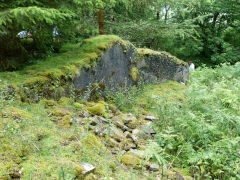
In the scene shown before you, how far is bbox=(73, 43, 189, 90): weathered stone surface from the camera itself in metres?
5.95

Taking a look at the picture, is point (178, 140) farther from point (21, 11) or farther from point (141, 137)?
point (21, 11)

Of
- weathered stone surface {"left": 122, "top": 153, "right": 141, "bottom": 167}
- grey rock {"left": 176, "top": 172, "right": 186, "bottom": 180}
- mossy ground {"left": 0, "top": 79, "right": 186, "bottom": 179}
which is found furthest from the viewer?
weathered stone surface {"left": 122, "top": 153, "right": 141, "bottom": 167}

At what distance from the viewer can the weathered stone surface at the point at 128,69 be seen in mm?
5948

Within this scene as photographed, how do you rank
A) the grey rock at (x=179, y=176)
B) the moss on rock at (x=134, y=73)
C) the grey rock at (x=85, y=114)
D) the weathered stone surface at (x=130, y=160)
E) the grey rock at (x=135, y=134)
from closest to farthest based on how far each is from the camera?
1. the grey rock at (x=179, y=176)
2. the weathered stone surface at (x=130, y=160)
3. the grey rock at (x=135, y=134)
4. the grey rock at (x=85, y=114)
5. the moss on rock at (x=134, y=73)

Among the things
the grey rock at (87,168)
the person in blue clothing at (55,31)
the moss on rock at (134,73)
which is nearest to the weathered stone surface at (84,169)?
the grey rock at (87,168)

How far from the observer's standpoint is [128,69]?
7.64m

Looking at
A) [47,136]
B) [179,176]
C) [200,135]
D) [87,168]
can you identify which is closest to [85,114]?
[47,136]

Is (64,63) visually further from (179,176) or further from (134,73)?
(179,176)

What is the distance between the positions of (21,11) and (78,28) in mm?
3079

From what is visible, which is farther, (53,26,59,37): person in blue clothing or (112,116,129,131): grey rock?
(53,26,59,37): person in blue clothing

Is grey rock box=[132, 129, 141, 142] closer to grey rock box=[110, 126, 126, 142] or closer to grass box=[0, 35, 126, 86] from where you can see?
A: grey rock box=[110, 126, 126, 142]

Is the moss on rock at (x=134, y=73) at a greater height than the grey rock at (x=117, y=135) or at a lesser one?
greater

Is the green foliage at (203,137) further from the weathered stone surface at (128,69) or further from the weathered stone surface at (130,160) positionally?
the weathered stone surface at (128,69)

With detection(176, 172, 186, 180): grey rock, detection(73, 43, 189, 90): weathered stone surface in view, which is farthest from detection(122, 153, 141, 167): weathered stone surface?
detection(73, 43, 189, 90): weathered stone surface
